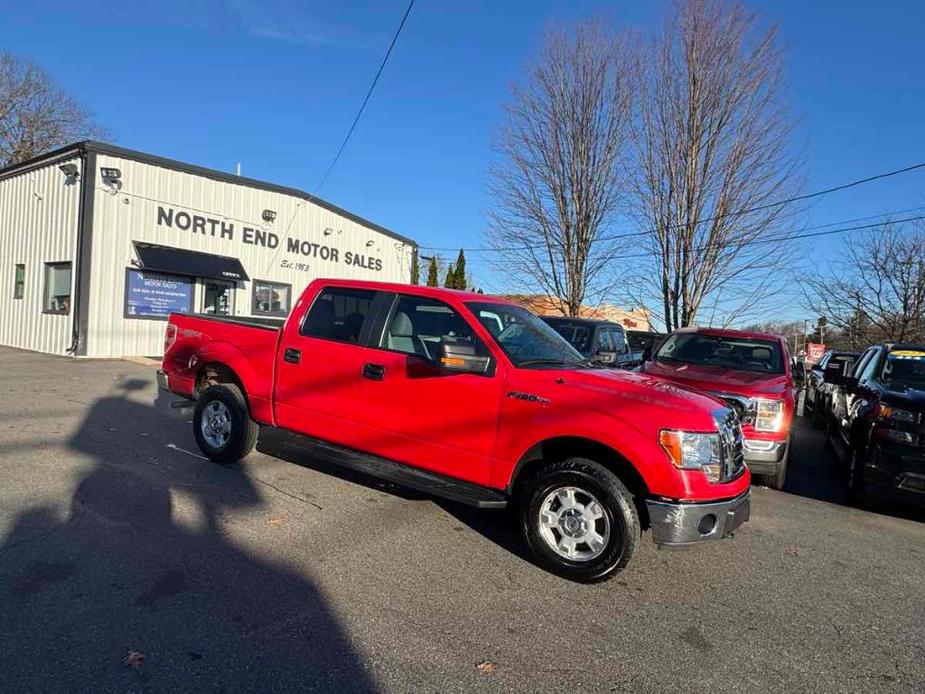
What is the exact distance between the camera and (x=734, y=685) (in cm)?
275

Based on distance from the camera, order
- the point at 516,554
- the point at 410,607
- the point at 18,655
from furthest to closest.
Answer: the point at 516,554 < the point at 410,607 < the point at 18,655

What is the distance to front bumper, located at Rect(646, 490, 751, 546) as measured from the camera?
11.5ft

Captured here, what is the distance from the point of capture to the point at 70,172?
1480 centimetres

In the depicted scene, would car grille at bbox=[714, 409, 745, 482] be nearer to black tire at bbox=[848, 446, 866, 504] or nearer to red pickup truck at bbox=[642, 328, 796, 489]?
red pickup truck at bbox=[642, 328, 796, 489]

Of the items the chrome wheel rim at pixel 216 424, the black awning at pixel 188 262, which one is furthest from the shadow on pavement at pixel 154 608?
the black awning at pixel 188 262

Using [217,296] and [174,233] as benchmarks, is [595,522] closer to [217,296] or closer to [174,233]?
[174,233]

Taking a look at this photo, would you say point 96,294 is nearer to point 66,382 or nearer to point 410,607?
point 66,382

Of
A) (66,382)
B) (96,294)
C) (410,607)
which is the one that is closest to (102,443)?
(410,607)

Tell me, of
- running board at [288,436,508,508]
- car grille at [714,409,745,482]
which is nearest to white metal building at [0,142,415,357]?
running board at [288,436,508,508]

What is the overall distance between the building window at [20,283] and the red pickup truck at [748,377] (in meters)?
18.3

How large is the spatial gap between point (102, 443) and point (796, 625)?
6.67 metres

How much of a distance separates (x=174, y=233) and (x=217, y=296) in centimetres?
225

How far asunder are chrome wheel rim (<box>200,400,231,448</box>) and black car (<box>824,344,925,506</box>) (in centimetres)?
618

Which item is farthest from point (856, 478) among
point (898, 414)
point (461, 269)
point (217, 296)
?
point (461, 269)
